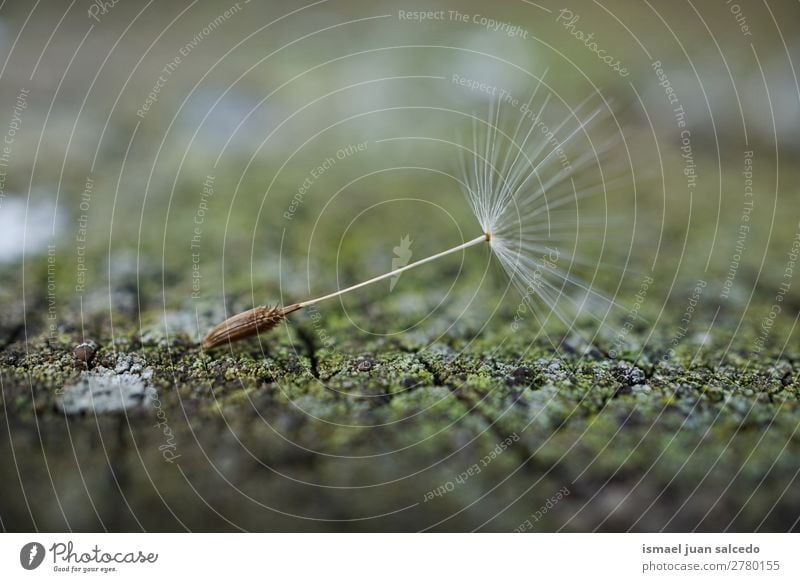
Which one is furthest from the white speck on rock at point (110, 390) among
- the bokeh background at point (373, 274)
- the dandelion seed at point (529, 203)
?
the dandelion seed at point (529, 203)

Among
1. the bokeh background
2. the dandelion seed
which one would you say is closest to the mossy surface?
the bokeh background

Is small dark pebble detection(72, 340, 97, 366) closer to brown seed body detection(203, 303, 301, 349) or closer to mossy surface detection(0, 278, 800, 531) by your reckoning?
mossy surface detection(0, 278, 800, 531)

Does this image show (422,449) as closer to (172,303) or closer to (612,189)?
(172,303)

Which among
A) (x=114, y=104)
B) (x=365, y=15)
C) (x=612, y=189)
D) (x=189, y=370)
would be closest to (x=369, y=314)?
(x=189, y=370)

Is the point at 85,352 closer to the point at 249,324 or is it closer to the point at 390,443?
the point at 249,324
